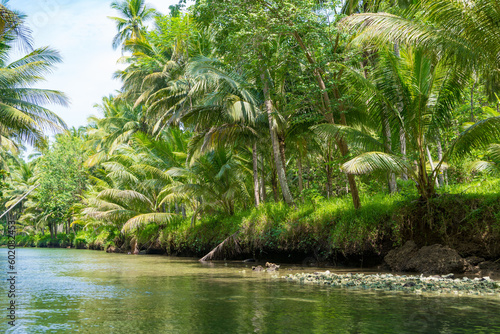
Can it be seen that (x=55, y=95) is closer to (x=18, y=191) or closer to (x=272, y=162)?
(x=272, y=162)

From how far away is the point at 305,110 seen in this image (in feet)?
47.8

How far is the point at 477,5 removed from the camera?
23.1 ft

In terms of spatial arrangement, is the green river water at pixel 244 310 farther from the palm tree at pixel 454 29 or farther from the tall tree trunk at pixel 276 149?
the tall tree trunk at pixel 276 149

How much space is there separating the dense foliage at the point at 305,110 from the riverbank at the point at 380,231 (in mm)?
78

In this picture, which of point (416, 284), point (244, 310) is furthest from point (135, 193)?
point (244, 310)

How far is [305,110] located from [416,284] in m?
8.79

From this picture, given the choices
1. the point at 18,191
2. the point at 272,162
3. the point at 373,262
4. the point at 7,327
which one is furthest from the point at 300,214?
the point at 18,191

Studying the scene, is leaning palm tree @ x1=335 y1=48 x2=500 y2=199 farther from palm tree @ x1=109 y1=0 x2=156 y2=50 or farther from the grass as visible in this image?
palm tree @ x1=109 y1=0 x2=156 y2=50

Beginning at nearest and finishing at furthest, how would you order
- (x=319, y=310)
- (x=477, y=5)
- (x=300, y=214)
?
(x=319, y=310) → (x=477, y=5) → (x=300, y=214)

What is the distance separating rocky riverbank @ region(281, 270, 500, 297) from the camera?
6.17 meters

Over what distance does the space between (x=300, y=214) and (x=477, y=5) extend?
7.17 m

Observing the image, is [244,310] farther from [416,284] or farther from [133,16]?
[133,16]

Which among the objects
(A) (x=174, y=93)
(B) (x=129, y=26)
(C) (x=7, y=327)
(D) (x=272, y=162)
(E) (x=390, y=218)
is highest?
(B) (x=129, y=26)

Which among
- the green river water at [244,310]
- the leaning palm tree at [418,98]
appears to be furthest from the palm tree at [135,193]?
the green river water at [244,310]
